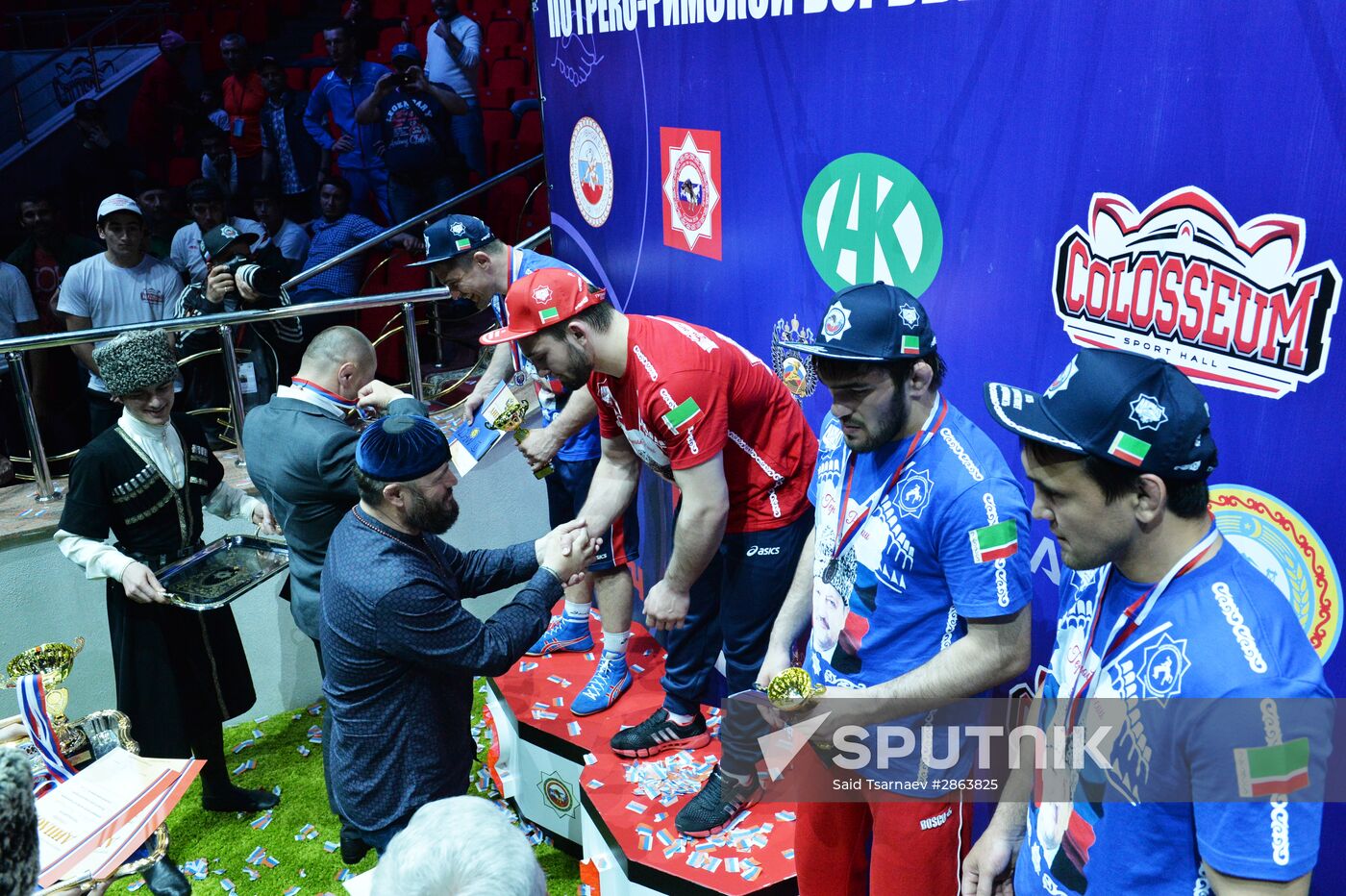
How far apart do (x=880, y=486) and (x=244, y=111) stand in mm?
7131

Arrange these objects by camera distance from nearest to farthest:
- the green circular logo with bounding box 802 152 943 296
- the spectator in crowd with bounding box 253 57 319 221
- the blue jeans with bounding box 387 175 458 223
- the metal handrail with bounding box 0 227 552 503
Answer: the green circular logo with bounding box 802 152 943 296 → the metal handrail with bounding box 0 227 552 503 → the blue jeans with bounding box 387 175 458 223 → the spectator in crowd with bounding box 253 57 319 221

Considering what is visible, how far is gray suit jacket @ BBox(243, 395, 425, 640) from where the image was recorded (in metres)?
3.32

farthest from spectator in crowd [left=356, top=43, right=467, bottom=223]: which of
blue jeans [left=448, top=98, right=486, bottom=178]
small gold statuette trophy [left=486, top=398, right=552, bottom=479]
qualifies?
small gold statuette trophy [left=486, top=398, right=552, bottom=479]

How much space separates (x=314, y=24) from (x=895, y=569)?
10.9 meters

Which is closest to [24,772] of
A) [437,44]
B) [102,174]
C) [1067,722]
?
[1067,722]

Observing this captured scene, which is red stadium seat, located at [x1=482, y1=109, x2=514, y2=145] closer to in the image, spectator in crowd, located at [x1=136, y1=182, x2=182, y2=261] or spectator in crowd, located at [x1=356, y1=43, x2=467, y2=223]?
spectator in crowd, located at [x1=356, y1=43, x2=467, y2=223]

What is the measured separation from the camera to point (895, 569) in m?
2.11

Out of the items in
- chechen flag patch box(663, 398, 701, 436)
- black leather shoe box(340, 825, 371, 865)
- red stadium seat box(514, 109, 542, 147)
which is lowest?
black leather shoe box(340, 825, 371, 865)

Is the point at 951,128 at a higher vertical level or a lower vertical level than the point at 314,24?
lower

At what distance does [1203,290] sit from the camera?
6.50 feet

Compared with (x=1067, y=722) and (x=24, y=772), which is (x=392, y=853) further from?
(x=1067, y=722)

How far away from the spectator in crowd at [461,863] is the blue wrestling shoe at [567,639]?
2.86m

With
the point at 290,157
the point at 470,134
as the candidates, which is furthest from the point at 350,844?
the point at 290,157

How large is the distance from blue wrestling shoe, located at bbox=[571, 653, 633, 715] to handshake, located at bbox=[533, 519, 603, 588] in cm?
101
